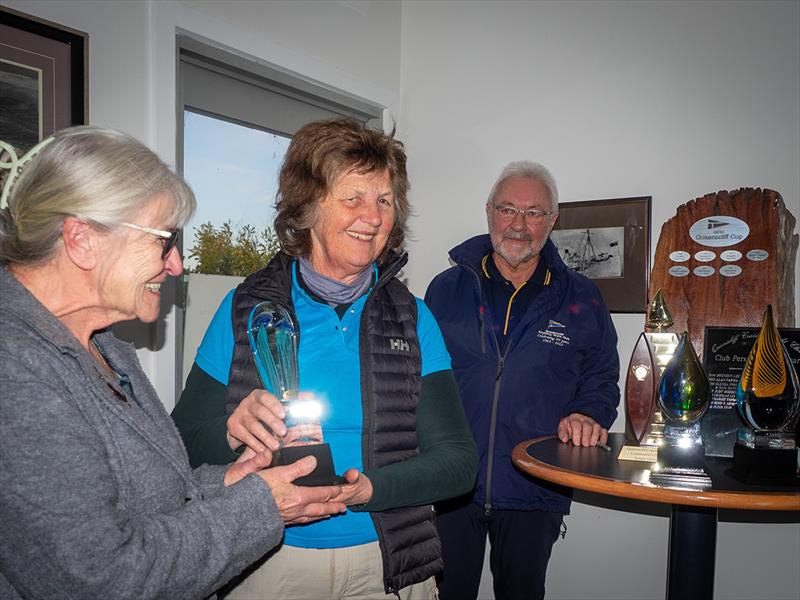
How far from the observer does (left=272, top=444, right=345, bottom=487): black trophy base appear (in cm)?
123

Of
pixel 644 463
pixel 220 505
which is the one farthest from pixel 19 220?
pixel 644 463

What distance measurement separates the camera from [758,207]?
2.58 m

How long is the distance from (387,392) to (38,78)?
4.94 ft

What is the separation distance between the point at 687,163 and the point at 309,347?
84.1 inches

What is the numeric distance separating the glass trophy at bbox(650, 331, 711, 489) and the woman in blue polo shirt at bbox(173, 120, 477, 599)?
634mm

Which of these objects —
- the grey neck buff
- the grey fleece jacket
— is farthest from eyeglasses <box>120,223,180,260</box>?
the grey neck buff

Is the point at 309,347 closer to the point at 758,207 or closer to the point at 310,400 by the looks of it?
the point at 310,400

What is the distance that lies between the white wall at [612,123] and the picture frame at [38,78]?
1.99 metres

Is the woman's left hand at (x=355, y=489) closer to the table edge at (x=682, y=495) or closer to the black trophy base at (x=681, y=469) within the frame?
the table edge at (x=682, y=495)

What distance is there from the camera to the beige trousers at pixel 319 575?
4.57 feet

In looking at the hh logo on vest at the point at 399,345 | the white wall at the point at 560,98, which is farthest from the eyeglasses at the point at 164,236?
the white wall at the point at 560,98

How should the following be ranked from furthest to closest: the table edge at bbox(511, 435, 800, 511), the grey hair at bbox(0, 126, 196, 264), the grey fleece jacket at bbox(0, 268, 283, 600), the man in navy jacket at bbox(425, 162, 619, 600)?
1. the man in navy jacket at bbox(425, 162, 619, 600)
2. the table edge at bbox(511, 435, 800, 511)
3. the grey hair at bbox(0, 126, 196, 264)
4. the grey fleece jacket at bbox(0, 268, 283, 600)

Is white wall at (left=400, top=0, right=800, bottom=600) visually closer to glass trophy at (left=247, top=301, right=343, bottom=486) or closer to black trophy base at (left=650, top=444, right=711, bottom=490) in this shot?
black trophy base at (left=650, top=444, right=711, bottom=490)

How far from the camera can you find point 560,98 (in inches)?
123
